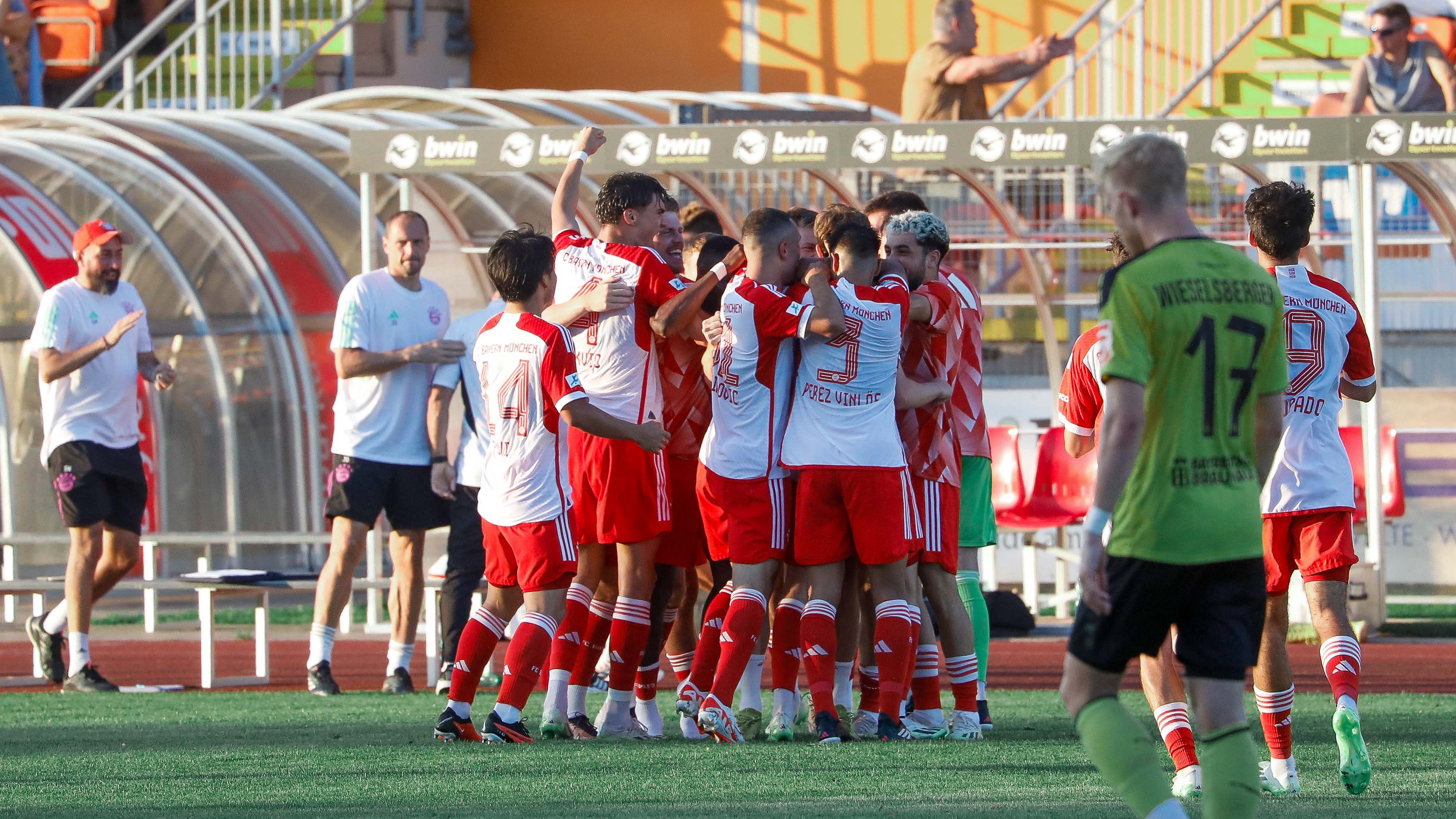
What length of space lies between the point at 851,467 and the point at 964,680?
965mm

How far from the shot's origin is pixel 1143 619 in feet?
14.0

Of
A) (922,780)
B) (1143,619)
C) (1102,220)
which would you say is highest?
(1102,220)

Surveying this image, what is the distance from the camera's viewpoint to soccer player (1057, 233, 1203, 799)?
571 centimetres

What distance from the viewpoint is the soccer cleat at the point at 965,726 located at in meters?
7.19

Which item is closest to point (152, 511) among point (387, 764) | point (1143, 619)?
point (387, 764)

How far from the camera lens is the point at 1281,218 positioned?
588 cm

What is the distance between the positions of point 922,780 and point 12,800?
8.85 ft

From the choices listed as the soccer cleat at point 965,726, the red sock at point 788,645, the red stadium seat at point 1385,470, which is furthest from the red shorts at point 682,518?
the red stadium seat at point 1385,470

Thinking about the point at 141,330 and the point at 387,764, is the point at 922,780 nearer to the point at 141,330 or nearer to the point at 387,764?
Answer: the point at 387,764

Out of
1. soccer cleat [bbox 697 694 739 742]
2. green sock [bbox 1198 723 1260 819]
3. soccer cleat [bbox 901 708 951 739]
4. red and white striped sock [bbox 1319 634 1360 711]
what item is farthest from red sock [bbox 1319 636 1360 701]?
soccer cleat [bbox 697 694 739 742]

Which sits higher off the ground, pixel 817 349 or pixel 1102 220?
pixel 1102 220

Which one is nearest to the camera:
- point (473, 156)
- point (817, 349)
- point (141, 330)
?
point (817, 349)

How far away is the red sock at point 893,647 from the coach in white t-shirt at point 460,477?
8.85 ft

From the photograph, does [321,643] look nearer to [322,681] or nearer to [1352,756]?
[322,681]
